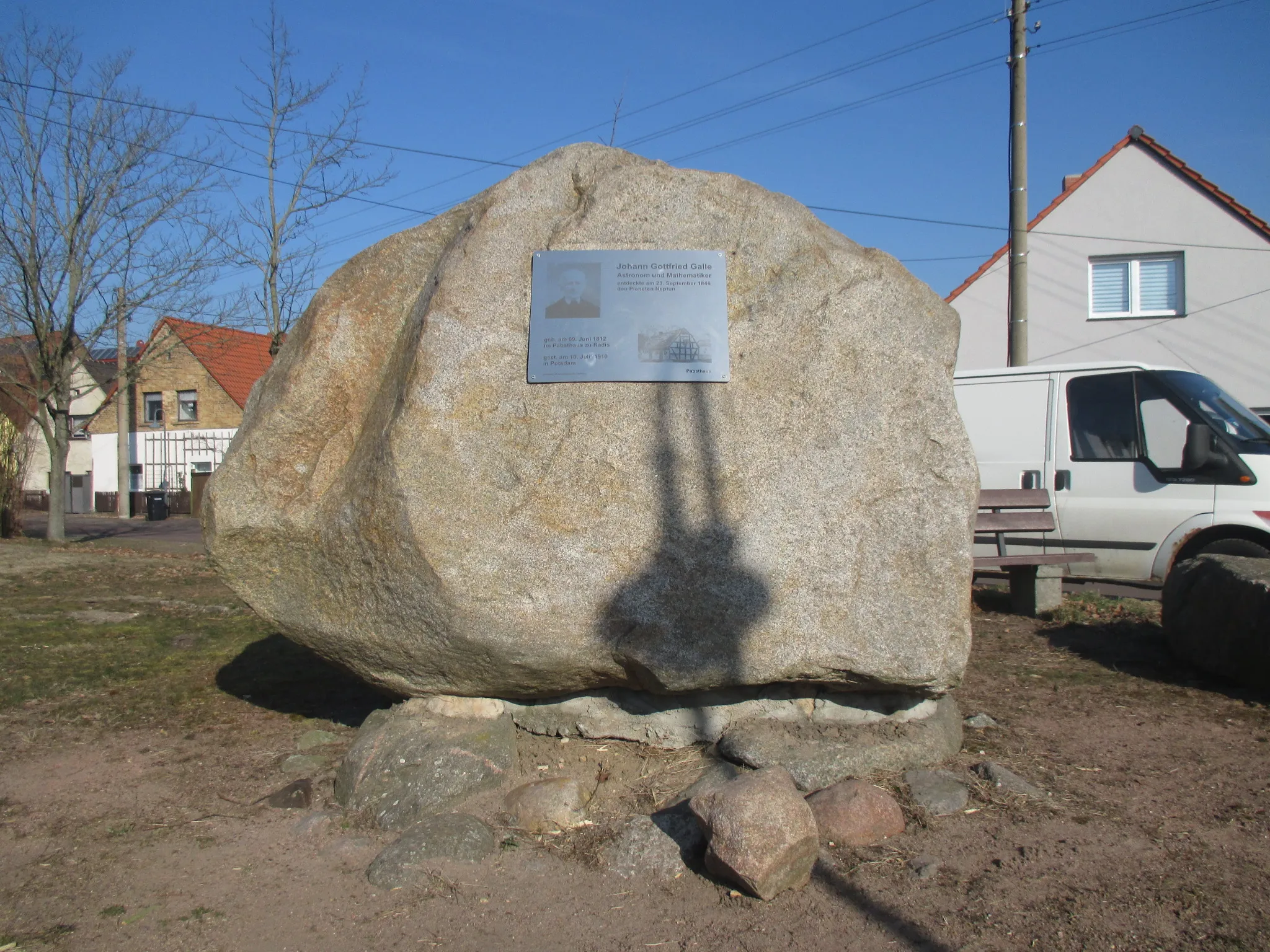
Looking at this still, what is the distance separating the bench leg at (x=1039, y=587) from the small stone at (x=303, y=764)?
5.19m

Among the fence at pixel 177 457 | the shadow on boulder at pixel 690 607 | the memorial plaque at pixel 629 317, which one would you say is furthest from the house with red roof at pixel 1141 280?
the fence at pixel 177 457

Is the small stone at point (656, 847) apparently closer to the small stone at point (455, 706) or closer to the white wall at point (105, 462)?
the small stone at point (455, 706)

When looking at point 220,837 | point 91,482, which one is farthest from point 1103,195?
point 91,482

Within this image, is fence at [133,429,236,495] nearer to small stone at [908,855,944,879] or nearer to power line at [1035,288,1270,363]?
power line at [1035,288,1270,363]

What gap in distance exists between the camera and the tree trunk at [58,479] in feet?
50.2

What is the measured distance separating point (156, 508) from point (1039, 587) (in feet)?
74.3

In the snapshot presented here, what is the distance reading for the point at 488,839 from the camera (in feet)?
11.9

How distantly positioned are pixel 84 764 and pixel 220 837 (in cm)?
119

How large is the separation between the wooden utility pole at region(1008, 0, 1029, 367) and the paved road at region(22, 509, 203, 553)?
949cm

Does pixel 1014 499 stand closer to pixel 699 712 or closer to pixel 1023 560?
pixel 1023 560

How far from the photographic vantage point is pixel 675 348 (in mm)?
4234

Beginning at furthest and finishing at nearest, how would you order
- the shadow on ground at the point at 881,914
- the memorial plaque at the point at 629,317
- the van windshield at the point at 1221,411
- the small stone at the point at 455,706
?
the van windshield at the point at 1221,411, the small stone at the point at 455,706, the memorial plaque at the point at 629,317, the shadow on ground at the point at 881,914

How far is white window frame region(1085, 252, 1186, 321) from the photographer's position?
1808 cm

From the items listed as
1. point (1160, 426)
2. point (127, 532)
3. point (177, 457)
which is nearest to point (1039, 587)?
point (1160, 426)
